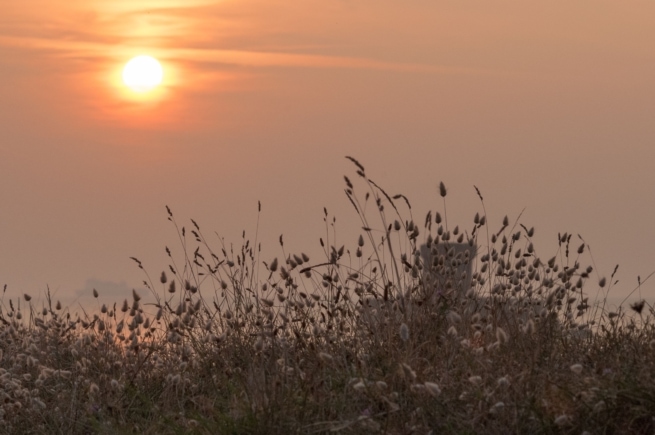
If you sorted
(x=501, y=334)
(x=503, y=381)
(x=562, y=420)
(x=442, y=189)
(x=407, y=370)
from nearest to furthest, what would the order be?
(x=562, y=420), (x=503, y=381), (x=407, y=370), (x=501, y=334), (x=442, y=189)

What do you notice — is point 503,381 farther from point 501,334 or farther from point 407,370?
point 407,370

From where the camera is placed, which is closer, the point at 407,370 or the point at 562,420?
the point at 562,420

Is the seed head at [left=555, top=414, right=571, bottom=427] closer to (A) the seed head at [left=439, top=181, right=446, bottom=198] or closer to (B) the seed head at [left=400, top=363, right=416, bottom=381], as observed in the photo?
(B) the seed head at [left=400, top=363, right=416, bottom=381]

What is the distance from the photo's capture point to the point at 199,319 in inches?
275

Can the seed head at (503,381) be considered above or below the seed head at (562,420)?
above

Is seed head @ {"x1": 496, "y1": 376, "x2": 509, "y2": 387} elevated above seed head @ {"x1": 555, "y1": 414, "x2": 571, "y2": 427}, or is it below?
above

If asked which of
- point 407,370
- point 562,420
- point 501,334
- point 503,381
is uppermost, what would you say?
point 501,334

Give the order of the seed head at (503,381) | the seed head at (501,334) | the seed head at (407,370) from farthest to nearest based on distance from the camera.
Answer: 1. the seed head at (501,334)
2. the seed head at (503,381)
3. the seed head at (407,370)

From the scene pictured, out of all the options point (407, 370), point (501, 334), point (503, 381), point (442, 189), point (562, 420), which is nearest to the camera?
point (562, 420)

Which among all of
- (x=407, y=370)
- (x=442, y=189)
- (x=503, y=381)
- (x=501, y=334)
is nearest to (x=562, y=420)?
(x=503, y=381)

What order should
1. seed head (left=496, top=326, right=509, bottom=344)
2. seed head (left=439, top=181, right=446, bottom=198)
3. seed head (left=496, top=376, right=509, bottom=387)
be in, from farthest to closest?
seed head (left=439, top=181, right=446, bottom=198)
seed head (left=496, top=326, right=509, bottom=344)
seed head (left=496, top=376, right=509, bottom=387)

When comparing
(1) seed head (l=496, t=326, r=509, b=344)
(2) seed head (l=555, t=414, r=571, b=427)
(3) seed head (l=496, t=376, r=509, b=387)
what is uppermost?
→ (1) seed head (l=496, t=326, r=509, b=344)

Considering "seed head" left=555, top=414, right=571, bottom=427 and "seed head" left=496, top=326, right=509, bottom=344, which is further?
"seed head" left=496, top=326, right=509, bottom=344

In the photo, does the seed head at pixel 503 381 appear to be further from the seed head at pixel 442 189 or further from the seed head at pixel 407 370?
the seed head at pixel 442 189
